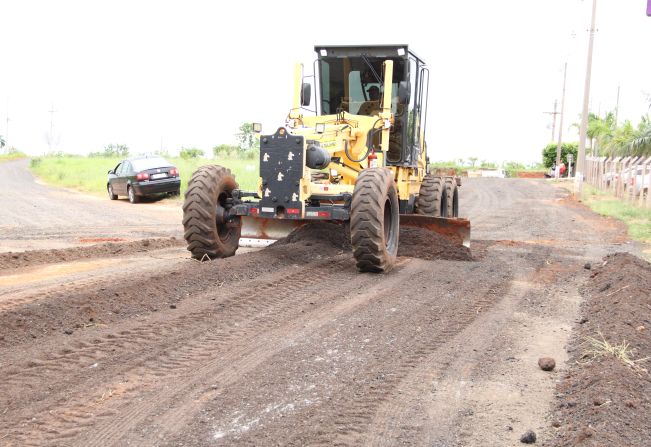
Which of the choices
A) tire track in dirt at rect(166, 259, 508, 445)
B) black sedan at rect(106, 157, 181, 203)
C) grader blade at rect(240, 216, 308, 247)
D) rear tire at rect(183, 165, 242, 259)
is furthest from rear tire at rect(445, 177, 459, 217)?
black sedan at rect(106, 157, 181, 203)

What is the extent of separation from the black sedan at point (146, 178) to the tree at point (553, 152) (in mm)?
51213

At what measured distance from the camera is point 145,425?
4.35 m

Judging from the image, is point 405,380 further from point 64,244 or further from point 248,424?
point 64,244

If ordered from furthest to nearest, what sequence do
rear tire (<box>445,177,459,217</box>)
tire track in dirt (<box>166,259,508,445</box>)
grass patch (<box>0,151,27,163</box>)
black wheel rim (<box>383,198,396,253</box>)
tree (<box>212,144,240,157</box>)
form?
grass patch (<box>0,151,27,163</box>), tree (<box>212,144,240,157</box>), rear tire (<box>445,177,459,217</box>), black wheel rim (<box>383,198,396,253</box>), tire track in dirt (<box>166,259,508,445</box>)

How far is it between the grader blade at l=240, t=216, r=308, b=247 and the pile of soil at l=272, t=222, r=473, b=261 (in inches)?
7.2

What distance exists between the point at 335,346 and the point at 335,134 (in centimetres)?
539

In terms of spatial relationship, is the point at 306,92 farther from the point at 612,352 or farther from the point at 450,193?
the point at 612,352

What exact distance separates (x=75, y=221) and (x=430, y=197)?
944cm

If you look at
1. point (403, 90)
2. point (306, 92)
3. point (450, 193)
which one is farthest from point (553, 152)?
point (403, 90)

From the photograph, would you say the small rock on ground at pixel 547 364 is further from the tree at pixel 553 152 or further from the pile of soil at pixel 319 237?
the tree at pixel 553 152

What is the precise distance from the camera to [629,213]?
22.1m

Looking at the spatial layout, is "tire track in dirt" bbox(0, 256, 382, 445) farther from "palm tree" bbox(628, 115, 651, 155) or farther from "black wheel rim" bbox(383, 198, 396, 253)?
"palm tree" bbox(628, 115, 651, 155)

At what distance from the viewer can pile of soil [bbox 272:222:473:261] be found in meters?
11.3

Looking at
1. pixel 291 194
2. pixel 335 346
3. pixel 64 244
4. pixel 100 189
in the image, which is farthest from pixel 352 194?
pixel 100 189
